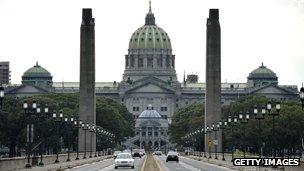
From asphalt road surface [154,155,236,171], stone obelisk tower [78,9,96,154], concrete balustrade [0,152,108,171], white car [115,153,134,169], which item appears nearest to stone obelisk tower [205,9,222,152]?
stone obelisk tower [78,9,96,154]

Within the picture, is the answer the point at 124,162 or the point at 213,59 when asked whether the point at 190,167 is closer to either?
the point at 124,162

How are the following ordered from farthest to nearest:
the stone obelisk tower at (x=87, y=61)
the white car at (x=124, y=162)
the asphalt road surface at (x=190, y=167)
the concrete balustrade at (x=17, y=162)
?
the stone obelisk tower at (x=87, y=61)
the white car at (x=124, y=162)
the asphalt road surface at (x=190, y=167)
the concrete balustrade at (x=17, y=162)

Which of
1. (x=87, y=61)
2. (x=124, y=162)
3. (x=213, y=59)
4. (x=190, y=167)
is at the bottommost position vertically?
(x=190, y=167)

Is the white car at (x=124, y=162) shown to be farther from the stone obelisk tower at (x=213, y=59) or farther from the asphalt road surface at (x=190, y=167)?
the stone obelisk tower at (x=213, y=59)

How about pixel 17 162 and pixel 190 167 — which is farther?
pixel 190 167

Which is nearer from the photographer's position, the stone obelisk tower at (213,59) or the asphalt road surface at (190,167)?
the asphalt road surface at (190,167)

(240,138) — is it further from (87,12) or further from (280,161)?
(280,161)

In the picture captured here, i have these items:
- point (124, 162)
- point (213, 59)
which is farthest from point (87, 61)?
point (124, 162)

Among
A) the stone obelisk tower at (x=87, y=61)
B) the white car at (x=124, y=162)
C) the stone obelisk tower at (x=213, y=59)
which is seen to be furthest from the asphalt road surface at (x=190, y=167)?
the stone obelisk tower at (x=87, y=61)

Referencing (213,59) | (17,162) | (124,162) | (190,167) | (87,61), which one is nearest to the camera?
(17,162)

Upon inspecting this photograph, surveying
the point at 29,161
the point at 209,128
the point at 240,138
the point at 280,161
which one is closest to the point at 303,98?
the point at 280,161

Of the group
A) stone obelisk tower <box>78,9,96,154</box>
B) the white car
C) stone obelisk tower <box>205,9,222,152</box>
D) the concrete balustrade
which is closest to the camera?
the concrete balustrade

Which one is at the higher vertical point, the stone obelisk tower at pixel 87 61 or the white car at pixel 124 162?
the stone obelisk tower at pixel 87 61

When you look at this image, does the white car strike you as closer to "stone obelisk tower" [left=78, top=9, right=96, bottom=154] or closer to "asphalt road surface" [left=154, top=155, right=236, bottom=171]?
"asphalt road surface" [left=154, top=155, right=236, bottom=171]
